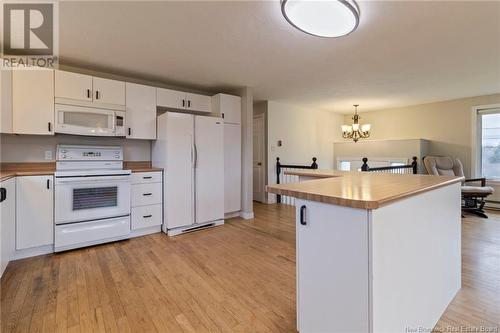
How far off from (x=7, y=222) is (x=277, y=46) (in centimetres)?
309

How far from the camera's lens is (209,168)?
3.79 m

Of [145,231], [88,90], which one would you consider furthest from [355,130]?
[88,90]

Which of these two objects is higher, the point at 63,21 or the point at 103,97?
the point at 63,21

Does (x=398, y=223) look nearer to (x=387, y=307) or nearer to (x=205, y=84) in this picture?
(x=387, y=307)

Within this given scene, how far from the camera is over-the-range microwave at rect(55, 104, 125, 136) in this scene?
2.93 meters

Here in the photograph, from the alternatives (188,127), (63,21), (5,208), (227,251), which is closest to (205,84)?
(188,127)

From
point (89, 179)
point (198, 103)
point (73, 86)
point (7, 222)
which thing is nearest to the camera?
point (7, 222)

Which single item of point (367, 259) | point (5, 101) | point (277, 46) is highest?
point (277, 46)

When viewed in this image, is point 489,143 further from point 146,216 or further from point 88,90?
point 88,90

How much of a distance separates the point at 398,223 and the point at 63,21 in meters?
3.00

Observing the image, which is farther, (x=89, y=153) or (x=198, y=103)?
(x=198, y=103)

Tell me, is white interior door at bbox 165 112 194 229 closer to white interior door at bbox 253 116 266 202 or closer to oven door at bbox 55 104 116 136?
oven door at bbox 55 104 116 136

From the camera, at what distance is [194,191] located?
3652 millimetres

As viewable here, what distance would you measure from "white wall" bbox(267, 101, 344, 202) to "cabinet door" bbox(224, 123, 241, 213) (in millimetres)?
1343
